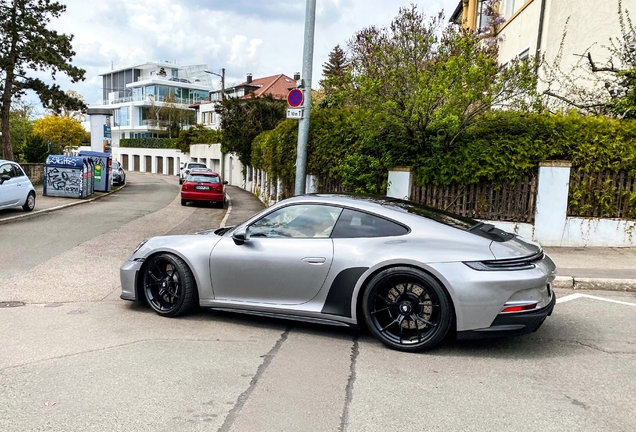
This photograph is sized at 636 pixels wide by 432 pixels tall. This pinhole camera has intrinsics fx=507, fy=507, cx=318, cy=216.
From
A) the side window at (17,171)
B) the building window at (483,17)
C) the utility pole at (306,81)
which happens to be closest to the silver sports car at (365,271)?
the utility pole at (306,81)

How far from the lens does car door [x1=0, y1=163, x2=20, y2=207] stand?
14.1m

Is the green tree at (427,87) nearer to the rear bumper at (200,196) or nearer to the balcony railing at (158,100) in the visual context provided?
the rear bumper at (200,196)

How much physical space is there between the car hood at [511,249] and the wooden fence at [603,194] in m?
6.28

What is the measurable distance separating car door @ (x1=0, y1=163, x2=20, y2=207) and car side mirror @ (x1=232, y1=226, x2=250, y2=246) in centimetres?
1173

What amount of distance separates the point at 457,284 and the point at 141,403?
8.68 feet

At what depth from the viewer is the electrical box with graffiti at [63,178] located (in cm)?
2084

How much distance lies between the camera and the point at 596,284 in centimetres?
750

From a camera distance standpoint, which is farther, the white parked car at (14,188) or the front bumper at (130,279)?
the white parked car at (14,188)

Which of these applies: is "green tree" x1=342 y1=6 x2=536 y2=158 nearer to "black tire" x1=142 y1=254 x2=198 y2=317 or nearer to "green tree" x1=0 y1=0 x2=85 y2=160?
"black tire" x1=142 y1=254 x2=198 y2=317

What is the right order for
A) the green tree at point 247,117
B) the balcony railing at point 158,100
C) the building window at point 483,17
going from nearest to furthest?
the building window at point 483,17 < the green tree at point 247,117 < the balcony railing at point 158,100

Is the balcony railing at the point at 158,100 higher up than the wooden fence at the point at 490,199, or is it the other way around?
the balcony railing at the point at 158,100

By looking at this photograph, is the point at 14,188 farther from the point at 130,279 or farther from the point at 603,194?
the point at 603,194

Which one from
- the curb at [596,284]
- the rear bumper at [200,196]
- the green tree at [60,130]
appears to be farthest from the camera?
the green tree at [60,130]

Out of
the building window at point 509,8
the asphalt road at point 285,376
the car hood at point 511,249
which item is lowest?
the asphalt road at point 285,376
